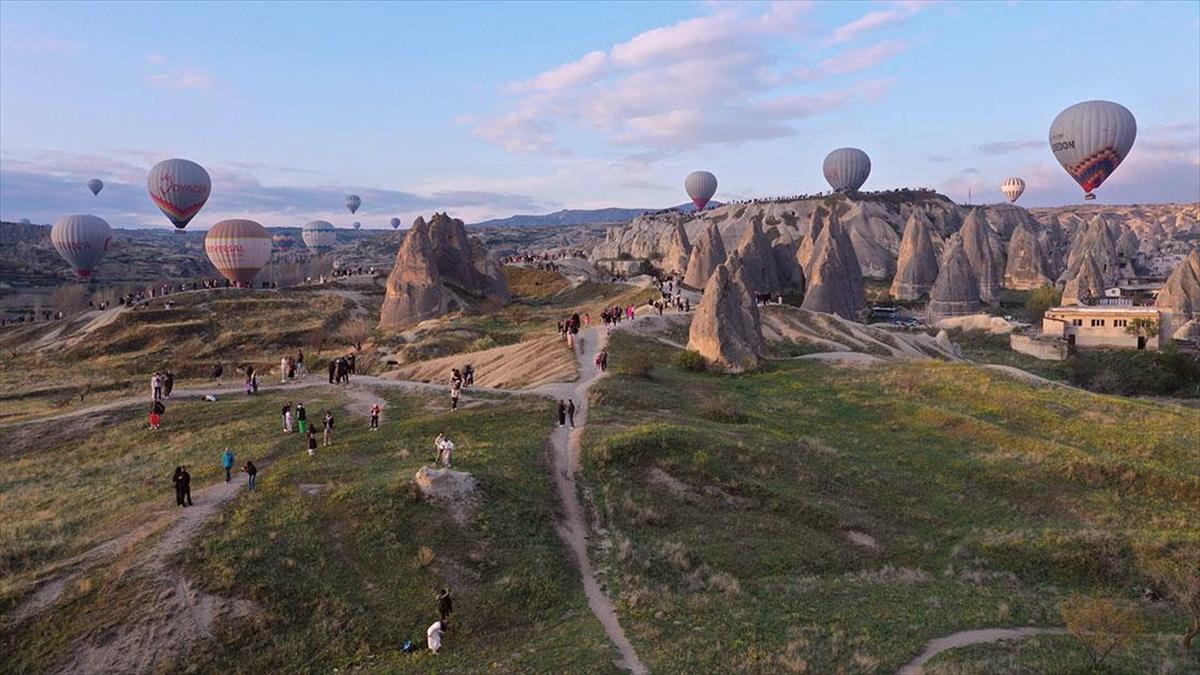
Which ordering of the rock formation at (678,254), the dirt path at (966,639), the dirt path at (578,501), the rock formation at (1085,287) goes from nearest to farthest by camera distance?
the dirt path at (966,639) → the dirt path at (578,501) → the rock formation at (1085,287) → the rock formation at (678,254)

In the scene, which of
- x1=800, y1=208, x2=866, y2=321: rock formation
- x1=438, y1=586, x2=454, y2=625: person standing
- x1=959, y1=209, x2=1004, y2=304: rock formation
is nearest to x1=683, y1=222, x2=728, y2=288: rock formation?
x1=800, y1=208, x2=866, y2=321: rock formation

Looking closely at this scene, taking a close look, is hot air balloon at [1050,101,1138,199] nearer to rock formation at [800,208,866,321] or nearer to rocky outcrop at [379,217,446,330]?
rock formation at [800,208,866,321]

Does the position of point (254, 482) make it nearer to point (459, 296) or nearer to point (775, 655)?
point (775, 655)

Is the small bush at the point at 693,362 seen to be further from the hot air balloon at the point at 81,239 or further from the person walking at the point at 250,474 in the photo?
the hot air balloon at the point at 81,239

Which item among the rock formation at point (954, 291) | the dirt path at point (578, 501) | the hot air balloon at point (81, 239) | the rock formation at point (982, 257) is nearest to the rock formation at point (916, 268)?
the rock formation at point (982, 257)

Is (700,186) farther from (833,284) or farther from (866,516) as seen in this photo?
(866,516)

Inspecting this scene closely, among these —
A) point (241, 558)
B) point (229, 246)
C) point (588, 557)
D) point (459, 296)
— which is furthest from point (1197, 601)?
point (229, 246)

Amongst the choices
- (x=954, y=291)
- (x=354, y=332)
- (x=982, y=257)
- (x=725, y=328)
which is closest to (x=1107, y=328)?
(x=954, y=291)
